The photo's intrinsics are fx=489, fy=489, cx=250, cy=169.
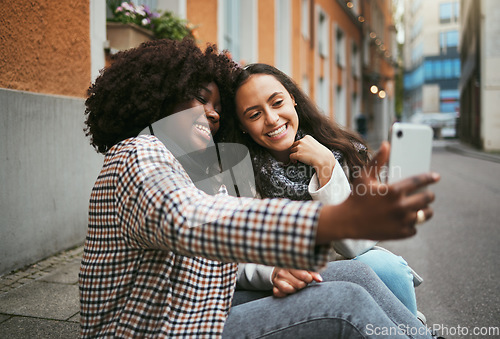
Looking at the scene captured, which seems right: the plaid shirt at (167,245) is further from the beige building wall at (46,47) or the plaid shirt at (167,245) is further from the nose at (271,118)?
the beige building wall at (46,47)

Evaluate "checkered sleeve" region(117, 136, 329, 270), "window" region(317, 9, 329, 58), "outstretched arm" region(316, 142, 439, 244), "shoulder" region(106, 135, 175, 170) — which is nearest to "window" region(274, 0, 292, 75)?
"window" region(317, 9, 329, 58)

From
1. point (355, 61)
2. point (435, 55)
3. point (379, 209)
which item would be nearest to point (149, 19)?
point (379, 209)

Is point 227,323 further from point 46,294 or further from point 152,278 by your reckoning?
point 46,294

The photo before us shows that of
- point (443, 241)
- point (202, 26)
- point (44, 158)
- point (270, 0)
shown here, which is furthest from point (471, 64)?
point (44, 158)

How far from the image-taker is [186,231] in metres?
1.06

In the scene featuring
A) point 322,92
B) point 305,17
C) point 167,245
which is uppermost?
point 305,17

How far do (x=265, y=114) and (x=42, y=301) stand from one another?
6.25 feet

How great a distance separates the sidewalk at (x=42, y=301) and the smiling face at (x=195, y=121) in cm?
149

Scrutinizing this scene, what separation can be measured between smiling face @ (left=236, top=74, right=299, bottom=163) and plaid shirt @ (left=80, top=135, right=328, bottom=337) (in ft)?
3.35

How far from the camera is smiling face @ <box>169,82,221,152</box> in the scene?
1690mm

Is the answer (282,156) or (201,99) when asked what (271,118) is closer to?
(282,156)

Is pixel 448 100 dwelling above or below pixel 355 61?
above

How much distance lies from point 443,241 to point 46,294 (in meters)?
3.96

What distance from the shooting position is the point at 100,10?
16.2 ft
